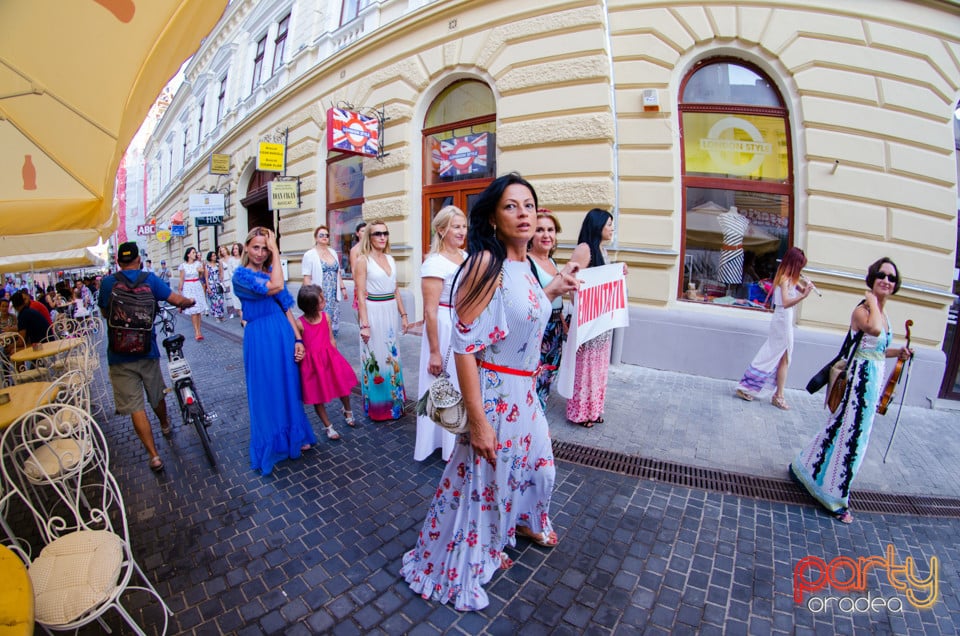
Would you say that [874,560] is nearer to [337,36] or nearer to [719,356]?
[719,356]

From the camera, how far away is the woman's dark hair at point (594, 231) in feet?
12.2

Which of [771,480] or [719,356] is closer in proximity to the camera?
[771,480]

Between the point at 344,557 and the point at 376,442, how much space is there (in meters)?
1.40

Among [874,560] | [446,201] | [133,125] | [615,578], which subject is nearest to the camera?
[133,125]

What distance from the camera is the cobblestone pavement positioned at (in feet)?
6.69

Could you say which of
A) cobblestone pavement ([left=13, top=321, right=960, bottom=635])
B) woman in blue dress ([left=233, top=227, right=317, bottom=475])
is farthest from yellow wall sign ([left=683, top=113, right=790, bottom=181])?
woman in blue dress ([left=233, top=227, right=317, bottom=475])

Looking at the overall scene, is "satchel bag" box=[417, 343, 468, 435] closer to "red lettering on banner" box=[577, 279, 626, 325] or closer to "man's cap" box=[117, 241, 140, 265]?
"red lettering on banner" box=[577, 279, 626, 325]

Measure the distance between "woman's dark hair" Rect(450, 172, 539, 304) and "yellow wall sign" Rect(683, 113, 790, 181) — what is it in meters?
5.41

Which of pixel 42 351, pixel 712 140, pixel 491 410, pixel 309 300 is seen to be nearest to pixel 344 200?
pixel 42 351

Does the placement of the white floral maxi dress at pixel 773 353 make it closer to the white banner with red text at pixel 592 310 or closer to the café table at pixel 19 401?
the white banner with red text at pixel 592 310

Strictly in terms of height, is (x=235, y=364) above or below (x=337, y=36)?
below

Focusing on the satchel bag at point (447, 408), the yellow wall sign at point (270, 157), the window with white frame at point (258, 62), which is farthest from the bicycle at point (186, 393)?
the window with white frame at point (258, 62)

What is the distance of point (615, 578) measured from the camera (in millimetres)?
2287

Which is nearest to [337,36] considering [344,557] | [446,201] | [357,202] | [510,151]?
[357,202]
